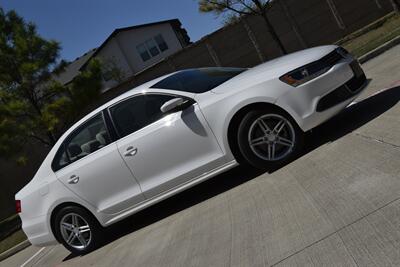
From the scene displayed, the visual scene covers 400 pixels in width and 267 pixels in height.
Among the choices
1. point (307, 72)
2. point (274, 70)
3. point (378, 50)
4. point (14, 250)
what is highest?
point (274, 70)

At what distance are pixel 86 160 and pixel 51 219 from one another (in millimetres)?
1053

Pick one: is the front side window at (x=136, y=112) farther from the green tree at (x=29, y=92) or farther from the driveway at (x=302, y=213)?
the green tree at (x=29, y=92)

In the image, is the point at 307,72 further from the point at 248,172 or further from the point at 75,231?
the point at 75,231

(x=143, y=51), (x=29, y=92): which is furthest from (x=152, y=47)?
(x=29, y=92)

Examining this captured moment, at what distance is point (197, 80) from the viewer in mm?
6367

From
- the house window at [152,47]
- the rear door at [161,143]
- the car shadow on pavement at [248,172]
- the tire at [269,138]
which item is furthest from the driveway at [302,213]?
the house window at [152,47]

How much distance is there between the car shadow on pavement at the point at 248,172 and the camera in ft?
19.5

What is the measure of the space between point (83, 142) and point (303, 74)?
→ 2959 millimetres

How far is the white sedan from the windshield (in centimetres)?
1

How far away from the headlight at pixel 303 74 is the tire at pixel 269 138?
0.34 meters

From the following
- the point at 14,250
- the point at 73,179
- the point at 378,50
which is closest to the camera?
the point at 73,179

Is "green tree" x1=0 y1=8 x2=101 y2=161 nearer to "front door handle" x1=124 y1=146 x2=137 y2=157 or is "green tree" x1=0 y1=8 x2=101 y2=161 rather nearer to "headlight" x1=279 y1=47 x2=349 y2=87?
"front door handle" x1=124 y1=146 x2=137 y2=157

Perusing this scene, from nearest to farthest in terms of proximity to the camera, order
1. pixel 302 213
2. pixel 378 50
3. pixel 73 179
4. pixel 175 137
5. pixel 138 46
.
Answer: pixel 302 213
pixel 175 137
pixel 73 179
pixel 378 50
pixel 138 46

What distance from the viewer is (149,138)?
19.7ft
